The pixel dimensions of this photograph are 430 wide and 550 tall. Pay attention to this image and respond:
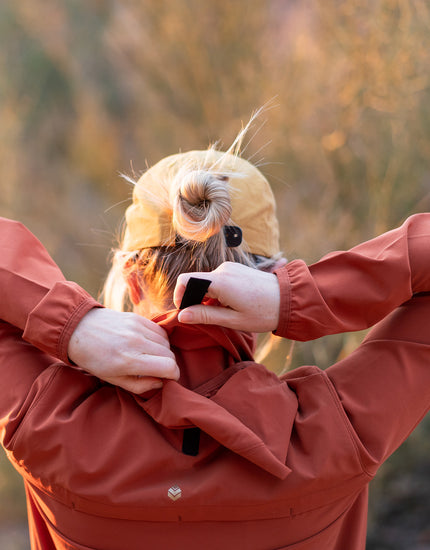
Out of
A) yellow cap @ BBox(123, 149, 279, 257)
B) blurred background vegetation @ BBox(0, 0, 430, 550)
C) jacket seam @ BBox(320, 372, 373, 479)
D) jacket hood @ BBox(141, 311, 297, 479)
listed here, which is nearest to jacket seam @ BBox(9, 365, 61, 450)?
jacket hood @ BBox(141, 311, 297, 479)

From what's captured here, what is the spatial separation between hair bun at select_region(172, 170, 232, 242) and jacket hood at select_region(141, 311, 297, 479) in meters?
0.12

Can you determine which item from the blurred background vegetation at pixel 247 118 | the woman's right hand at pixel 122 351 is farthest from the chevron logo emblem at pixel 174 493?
the blurred background vegetation at pixel 247 118

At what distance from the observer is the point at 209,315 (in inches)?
29.1

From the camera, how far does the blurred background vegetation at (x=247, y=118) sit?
7.48 feet

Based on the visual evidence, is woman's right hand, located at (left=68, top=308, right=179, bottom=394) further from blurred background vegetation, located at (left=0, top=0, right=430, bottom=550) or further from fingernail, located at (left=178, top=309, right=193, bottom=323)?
blurred background vegetation, located at (left=0, top=0, right=430, bottom=550)

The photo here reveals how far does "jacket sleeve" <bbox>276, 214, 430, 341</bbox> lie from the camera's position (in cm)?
74

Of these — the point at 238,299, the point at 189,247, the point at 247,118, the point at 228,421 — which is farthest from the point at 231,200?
the point at 247,118

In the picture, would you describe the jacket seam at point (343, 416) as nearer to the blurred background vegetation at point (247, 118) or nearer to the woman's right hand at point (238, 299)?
the woman's right hand at point (238, 299)

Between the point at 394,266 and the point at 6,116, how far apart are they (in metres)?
2.52

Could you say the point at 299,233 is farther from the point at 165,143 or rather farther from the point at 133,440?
the point at 133,440

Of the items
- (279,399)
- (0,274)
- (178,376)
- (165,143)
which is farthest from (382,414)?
(165,143)

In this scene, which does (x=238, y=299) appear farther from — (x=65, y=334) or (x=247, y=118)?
(x=247, y=118)

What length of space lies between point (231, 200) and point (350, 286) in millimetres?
238

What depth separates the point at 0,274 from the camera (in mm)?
820
